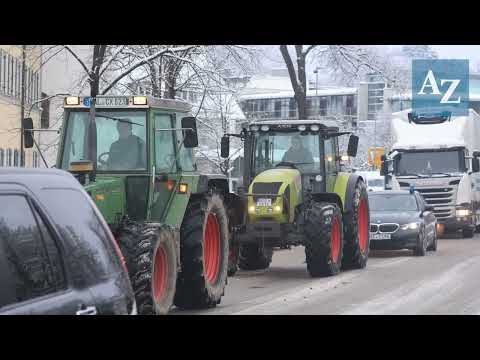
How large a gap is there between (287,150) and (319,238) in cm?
230

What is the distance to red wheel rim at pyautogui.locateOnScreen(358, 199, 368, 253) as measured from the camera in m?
20.5

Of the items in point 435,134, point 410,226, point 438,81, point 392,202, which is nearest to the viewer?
point 410,226

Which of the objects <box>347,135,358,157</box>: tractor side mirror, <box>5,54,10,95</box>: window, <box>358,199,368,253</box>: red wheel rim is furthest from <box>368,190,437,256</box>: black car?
<box>5,54,10,95</box>: window

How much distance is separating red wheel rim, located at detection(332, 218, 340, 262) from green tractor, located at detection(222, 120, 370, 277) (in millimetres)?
18

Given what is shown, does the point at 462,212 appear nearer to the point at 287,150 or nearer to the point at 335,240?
the point at 287,150

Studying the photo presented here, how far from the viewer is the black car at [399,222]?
2336cm

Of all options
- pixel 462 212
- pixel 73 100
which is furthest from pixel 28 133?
pixel 462 212

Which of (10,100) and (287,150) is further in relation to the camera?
(10,100)

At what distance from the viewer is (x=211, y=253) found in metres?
13.5

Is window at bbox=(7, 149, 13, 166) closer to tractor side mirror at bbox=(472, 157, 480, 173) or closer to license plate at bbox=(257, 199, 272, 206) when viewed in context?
tractor side mirror at bbox=(472, 157, 480, 173)

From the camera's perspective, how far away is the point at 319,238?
17.4m

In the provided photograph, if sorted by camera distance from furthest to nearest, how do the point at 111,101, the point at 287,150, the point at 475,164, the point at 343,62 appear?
1. the point at 343,62
2. the point at 475,164
3. the point at 287,150
4. the point at 111,101

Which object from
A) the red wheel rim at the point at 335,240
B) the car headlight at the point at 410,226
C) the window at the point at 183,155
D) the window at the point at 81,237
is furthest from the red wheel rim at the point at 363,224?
the window at the point at 81,237
